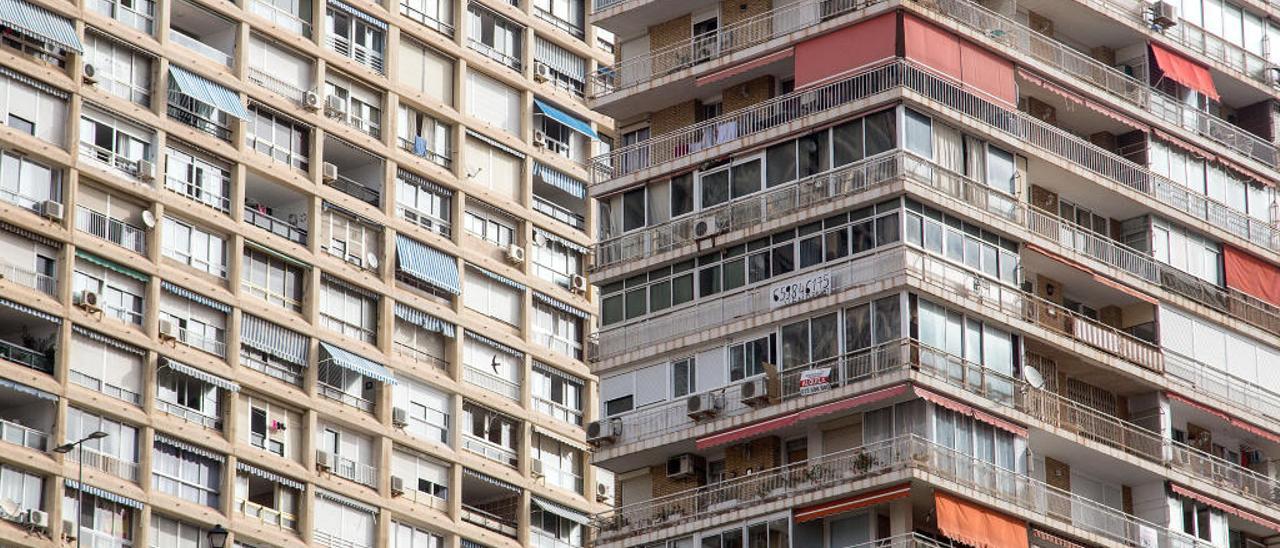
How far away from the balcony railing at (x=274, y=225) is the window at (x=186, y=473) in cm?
745

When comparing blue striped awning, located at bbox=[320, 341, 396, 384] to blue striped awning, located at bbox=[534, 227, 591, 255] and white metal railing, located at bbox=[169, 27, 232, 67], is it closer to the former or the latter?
white metal railing, located at bbox=[169, 27, 232, 67]

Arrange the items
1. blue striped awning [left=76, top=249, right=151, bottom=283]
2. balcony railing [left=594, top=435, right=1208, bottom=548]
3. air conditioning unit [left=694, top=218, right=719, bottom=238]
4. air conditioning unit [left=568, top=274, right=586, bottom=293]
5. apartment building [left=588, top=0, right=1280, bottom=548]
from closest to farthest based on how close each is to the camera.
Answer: balcony railing [left=594, top=435, right=1208, bottom=548]
apartment building [left=588, top=0, right=1280, bottom=548]
air conditioning unit [left=694, top=218, right=719, bottom=238]
blue striped awning [left=76, top=249, right=151, bottom=283]
air conditioning unit [left=568, top=274, right=586, bottom=293]

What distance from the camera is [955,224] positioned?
77688 millimetres

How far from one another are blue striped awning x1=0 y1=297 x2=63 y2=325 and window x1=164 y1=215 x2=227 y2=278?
479 centimetres

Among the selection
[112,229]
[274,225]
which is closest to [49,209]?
[112,229]

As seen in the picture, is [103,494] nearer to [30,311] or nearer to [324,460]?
[30,311]

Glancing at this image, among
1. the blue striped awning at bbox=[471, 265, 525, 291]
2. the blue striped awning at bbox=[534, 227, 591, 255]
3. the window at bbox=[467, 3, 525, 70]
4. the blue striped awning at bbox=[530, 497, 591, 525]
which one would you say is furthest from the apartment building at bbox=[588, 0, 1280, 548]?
the blue striped awning at bbox=[534, 227, 591, 255]

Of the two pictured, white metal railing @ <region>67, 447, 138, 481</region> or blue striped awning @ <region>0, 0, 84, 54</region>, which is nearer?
white metal railing @ <region>67, 447, 138, 481</region>

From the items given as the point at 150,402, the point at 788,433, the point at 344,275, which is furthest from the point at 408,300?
the point at 788,433

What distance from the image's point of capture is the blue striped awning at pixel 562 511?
103 m

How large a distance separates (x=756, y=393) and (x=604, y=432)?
479 cm

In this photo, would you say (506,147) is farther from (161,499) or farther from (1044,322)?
(1044,322)

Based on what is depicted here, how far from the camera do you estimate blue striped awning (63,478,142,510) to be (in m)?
87.1

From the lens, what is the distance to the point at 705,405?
78438 millimetres
